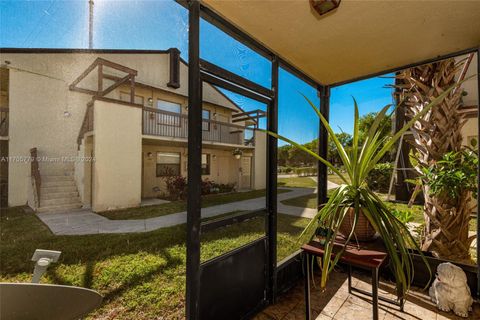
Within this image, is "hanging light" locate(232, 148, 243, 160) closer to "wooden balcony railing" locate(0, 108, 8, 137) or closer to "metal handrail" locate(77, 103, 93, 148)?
"metal handrail" locate(77, 103, 93, 148)

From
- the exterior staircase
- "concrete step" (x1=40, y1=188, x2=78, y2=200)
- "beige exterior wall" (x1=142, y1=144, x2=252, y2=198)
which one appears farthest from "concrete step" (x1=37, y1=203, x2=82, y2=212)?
"beige exterior wall" (x1=142, y1=144, x2=252, y2=198)

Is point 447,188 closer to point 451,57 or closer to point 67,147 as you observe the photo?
point 451,57

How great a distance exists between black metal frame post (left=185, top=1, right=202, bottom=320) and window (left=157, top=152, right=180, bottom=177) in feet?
10.8

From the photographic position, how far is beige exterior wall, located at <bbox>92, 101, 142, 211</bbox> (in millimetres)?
2182

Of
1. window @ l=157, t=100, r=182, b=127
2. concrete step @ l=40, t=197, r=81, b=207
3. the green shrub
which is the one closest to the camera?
concrete step @ l=40, t=197, r=81, b=207

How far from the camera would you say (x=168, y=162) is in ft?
16.8

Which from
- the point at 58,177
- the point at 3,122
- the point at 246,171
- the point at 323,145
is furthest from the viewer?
the point at 246,171

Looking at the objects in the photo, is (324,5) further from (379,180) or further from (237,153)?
(379,180)

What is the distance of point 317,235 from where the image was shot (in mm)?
1703

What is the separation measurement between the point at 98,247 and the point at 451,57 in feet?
15.3

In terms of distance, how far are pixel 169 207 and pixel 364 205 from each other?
366 cm

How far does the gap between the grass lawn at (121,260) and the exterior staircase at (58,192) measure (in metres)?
0.13

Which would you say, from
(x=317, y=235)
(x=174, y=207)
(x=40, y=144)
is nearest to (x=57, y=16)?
(x=40, y=144)

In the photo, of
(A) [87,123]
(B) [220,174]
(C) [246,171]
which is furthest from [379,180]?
(A) [87,123]
